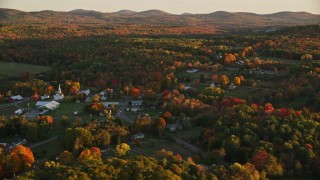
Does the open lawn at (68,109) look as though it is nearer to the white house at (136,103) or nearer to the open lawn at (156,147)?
the white house at (136,103)

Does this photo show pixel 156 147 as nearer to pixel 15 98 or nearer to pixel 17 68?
pixel 15 98

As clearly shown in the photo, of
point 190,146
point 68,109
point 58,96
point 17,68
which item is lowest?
point 17,68

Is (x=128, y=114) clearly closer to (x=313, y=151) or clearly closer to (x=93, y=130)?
(x=93, y=130)

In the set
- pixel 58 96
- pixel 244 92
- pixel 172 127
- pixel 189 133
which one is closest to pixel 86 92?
pixel 58 96

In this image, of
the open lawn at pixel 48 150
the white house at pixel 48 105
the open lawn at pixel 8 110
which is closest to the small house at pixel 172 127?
the open lawn at pixel 48 150

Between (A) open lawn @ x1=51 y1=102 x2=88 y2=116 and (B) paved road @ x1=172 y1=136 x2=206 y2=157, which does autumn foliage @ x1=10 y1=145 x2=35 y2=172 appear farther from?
(A) open lawn @ x1=51 y1=102 x2=88 y2=116

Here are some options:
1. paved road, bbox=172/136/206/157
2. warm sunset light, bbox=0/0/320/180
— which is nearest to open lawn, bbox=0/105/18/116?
warm sunset light, bbox=0/0/320/180

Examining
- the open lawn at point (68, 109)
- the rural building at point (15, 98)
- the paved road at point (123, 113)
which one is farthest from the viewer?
the rural building at point (15, 98)

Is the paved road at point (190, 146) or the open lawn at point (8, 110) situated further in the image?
the open lawn at point (8, 110)
